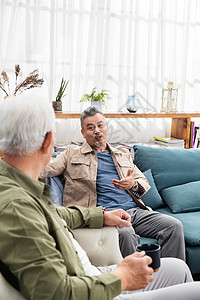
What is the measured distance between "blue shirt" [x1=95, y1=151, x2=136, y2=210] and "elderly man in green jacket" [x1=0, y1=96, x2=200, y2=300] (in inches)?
46.5

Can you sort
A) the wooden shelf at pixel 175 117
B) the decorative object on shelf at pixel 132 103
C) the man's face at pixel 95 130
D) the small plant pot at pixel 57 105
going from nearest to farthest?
the man's face at pixel 95 130, the small plant pot at pixel 57 105, the wooden shelf at pixel 175 117, the decorative object on shelf at pixel 132 103

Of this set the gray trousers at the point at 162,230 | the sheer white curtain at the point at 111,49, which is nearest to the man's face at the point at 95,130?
the gray trousers at the point at 162,230

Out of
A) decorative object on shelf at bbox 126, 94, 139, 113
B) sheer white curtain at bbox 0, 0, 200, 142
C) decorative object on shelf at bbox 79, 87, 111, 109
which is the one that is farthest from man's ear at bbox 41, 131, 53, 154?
decorative object on shelf at bbox 126, 94, 139, 113

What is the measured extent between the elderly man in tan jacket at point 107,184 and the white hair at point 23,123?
1.16m

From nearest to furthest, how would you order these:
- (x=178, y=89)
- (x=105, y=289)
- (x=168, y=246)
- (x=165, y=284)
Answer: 1. (x=105, y=289)
2. (x=165, y=284)
3. (x=168, y=246)
4. (x=178, y=89)

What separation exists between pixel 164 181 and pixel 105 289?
1878 mm

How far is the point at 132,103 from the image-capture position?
3.63m

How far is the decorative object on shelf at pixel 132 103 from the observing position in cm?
362

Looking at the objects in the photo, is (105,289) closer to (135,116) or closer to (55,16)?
(135,116)

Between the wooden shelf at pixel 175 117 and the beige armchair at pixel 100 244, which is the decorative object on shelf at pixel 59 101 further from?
the beige armchair at pixel 100 244

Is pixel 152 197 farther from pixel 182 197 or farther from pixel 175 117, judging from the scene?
pixel 175 117

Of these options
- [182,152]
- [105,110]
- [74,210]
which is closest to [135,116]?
[105,110]

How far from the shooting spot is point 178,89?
404cm

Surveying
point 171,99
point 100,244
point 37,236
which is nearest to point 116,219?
point 100,244
